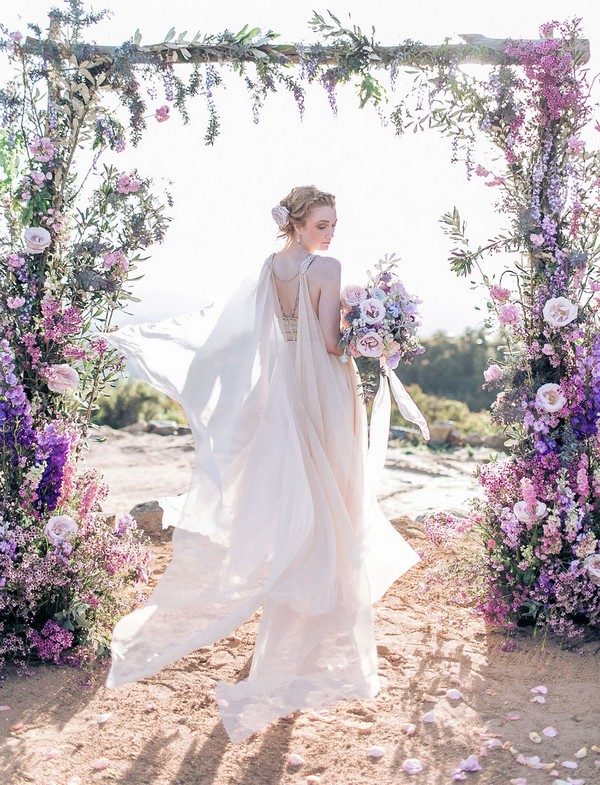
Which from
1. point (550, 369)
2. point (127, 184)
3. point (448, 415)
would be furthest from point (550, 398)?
point (448, 415)

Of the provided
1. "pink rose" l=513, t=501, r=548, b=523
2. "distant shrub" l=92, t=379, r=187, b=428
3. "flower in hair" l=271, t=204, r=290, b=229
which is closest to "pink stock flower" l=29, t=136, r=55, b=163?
"flower in hair" l=271, t=204, r=290, b=229

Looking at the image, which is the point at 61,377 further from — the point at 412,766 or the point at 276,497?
the point at 412,766

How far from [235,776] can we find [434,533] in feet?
7.14

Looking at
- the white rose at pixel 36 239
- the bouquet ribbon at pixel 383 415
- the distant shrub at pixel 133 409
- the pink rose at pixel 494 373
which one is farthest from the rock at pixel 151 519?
the distant shrub at pixel 133 409

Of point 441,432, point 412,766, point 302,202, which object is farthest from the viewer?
point 441,432

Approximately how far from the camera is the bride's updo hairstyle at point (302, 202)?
13.9 ft

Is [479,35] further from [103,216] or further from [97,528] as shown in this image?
[97,528]

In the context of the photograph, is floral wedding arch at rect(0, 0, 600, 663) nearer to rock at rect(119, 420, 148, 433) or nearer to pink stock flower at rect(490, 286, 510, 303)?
pink stock flower at rect(490, 286, 510, 303)

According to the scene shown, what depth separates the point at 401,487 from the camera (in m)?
8.65

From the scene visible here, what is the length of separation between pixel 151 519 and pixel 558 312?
4.17 meters

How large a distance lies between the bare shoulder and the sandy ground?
223cm

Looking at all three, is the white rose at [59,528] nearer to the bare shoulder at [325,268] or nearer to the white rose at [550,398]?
the bare shoulder at [325,268]

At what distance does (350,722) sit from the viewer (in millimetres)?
3969

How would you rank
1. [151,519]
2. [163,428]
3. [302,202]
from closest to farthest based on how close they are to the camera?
[302,202] → [151,519] → [163,428]
